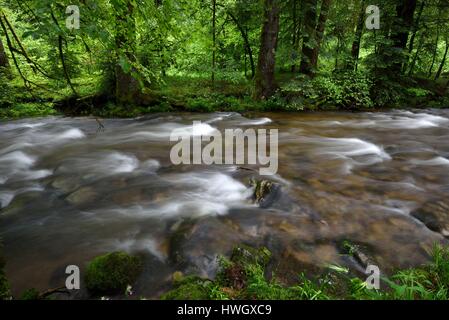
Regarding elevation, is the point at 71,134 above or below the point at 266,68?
below

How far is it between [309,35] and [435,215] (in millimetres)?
9128

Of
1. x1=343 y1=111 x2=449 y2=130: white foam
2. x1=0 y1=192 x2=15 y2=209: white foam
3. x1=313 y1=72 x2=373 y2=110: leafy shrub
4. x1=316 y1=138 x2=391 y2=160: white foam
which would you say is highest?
x1=313 y1=72 x2=373 y2=110: leafy shrub

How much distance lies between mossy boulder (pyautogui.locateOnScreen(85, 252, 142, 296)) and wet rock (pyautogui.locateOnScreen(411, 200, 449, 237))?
3.65m

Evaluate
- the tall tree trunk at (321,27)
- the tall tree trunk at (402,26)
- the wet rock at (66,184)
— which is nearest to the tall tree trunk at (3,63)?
the wet rock at (66,184)

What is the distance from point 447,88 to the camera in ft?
45.2

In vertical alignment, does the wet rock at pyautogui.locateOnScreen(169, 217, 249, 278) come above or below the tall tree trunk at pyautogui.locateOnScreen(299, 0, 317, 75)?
below

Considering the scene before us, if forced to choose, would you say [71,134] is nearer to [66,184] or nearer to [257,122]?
[66,184]

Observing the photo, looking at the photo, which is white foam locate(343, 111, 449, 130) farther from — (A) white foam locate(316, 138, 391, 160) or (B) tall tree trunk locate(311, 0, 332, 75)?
(B) tall tree trunk locate(311, 0, 332, 75)

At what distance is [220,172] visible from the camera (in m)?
6.28

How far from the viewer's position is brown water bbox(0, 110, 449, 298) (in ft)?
12.3

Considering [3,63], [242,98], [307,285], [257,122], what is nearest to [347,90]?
[242,98]

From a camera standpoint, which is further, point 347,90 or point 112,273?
point 347,90

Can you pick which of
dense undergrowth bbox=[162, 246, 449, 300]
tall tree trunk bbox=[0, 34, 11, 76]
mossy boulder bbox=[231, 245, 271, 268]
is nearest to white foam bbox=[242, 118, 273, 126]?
mossy boulder bbox=[231, 245, 271, 268]

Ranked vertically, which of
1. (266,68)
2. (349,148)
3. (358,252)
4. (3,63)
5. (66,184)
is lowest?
(358,252)
